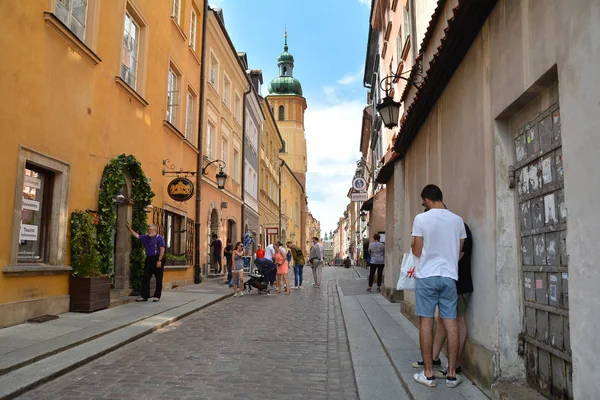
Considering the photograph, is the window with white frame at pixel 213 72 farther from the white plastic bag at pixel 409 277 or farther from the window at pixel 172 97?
the white plastic bag at pixel 409 277

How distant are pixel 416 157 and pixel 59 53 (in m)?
6.45

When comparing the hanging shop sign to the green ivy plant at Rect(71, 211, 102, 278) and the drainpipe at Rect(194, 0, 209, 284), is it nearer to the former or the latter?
the drainpipe at Rect(194, 0, 209, 284)

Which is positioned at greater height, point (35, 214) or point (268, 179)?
point (268, 179)

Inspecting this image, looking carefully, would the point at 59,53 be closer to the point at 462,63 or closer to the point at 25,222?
the point at 25,222

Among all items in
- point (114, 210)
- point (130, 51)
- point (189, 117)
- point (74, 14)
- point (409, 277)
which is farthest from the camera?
point (189, 117)

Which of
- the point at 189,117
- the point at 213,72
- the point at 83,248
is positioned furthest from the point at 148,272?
the point at 213,72

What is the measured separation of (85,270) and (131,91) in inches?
188

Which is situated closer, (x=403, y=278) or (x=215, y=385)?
(x=215, y=385)

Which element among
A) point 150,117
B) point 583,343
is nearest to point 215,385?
point 583,343

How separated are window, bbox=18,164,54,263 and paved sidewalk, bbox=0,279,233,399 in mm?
1187

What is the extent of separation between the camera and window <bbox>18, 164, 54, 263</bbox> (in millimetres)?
8094

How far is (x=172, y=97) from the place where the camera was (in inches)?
621

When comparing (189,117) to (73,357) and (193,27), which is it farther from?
(73,357)

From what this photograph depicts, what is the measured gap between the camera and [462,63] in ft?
17.9
